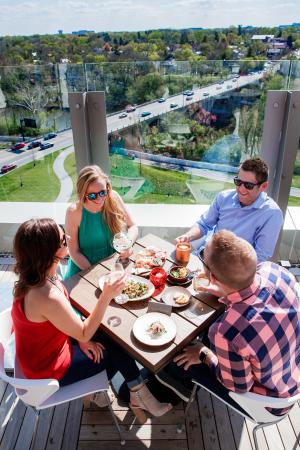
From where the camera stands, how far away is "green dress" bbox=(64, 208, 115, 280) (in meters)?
2.62

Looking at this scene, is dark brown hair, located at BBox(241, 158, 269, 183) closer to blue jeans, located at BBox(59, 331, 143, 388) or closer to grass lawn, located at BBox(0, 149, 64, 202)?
blue jeans, located at BBox(59, 331, 143, 388)

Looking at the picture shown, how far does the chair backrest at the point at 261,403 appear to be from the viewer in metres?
1.51

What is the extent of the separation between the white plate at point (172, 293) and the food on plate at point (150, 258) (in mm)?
272

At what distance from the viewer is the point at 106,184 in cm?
255

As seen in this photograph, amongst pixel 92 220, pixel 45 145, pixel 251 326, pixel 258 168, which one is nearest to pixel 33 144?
pixel 45 145

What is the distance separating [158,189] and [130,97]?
1090 mm

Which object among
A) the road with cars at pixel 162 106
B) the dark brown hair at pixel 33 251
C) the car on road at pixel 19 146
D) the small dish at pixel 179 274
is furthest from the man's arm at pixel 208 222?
the car on road at pixel 19 146

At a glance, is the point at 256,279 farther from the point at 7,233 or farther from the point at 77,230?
the point at 7,233

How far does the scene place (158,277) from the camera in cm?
218

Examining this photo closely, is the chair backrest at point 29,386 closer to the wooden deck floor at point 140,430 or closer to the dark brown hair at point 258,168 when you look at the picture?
the wooden deck floor at point 140,430

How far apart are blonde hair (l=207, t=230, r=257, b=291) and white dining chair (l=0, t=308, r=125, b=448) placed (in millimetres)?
982

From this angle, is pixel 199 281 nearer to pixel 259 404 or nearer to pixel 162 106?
pixel 259 404

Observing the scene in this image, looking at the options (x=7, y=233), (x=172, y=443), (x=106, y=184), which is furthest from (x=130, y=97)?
(x=172, y=443)

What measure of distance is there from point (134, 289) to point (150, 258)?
370 millimetres
